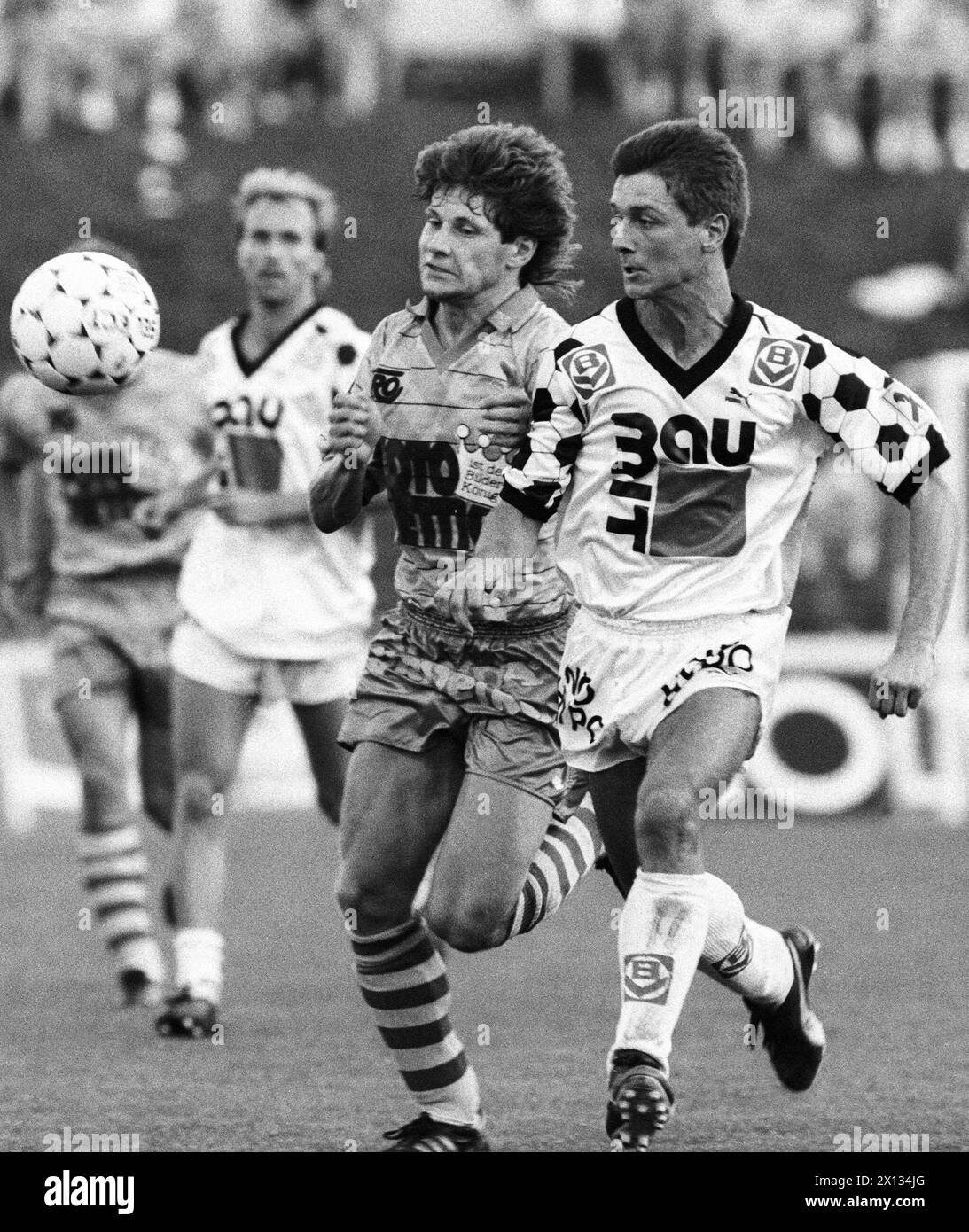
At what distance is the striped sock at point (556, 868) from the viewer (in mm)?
5516

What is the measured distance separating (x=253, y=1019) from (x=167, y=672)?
1327 millimetres

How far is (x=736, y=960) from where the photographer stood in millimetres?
5562

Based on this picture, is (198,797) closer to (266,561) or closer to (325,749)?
(325,749)

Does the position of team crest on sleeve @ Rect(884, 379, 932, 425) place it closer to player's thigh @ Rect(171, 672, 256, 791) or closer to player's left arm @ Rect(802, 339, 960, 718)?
player's left arm @ Rect(802, 339, 960, 718)

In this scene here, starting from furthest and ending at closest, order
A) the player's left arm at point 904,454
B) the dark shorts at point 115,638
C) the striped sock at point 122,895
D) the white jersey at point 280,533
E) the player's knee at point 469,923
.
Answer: the dark shorts at point 115,638, the striped sock at point 122,895, the white jersey at point 280,533, the player's knee at point 469,923, the player's left arm at point 904,454

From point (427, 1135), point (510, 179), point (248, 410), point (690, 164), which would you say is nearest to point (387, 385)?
point (510, 179)

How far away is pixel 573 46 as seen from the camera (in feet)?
64.0

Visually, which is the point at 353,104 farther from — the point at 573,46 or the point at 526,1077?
the point at 526,1077

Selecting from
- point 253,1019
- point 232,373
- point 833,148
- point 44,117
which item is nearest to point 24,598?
point 232,373

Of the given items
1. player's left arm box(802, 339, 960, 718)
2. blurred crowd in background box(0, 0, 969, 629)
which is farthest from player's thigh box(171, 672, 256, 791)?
blurred crowd in background box(0, 0, 969, 629)

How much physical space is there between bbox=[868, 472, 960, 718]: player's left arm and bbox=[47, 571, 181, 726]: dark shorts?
371 centimetres

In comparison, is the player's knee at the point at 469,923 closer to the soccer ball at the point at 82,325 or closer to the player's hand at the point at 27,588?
the soccer ball at the point at 82,325

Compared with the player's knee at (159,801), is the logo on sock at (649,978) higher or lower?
higher

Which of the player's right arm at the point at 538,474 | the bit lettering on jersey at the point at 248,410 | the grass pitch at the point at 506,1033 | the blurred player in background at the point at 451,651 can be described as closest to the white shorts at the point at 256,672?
the bit lettering on jersey at the point at 248,410
